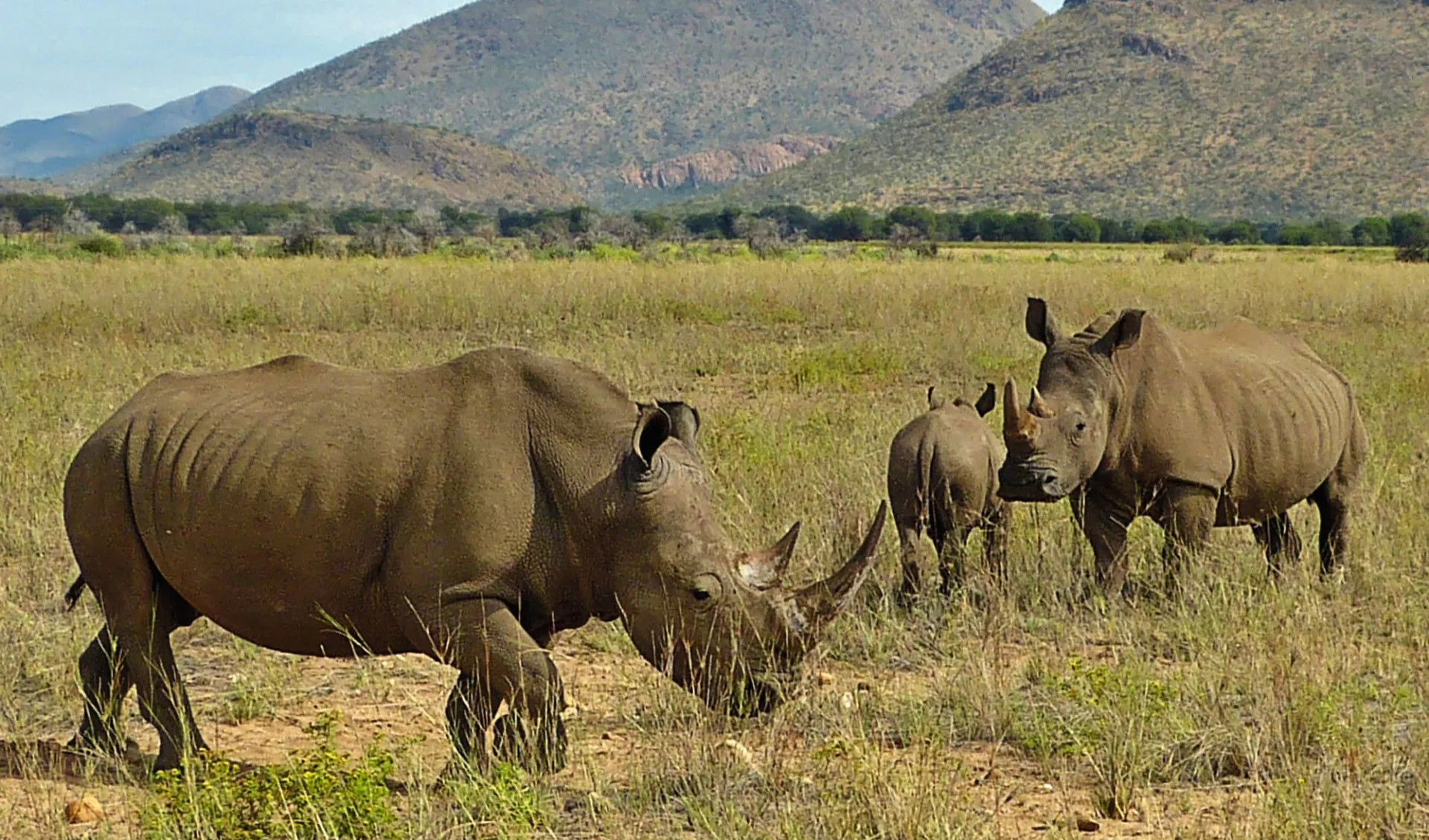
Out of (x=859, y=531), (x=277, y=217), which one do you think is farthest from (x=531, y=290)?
(x=277, y=217)

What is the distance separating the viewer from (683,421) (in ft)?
17.1

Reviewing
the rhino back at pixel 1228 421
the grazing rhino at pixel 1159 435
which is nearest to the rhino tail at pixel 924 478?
the grazing rhino at pixel 1159 435

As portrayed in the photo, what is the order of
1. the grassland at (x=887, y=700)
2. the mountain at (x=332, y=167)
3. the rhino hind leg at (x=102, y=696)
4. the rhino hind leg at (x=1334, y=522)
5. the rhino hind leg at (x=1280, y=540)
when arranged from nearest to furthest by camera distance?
the grassland at (x=887, y=700), the rhino hind leg at (x=102, y=696), the rhino hind leg at (x=1280, y=540), the rhino hind leg at (x=1334, y=522), the mountain at (x=332, y=167)

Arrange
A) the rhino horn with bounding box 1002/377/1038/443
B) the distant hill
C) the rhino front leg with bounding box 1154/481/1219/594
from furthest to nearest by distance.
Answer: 1. the distant hill
2. the rhino front leg with bounding box 1154/481/1219/594
3. the rhino horn with bounding box 1002/377/1038/443

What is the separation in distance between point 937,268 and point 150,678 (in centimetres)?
2333

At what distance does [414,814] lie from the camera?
14.8 ft

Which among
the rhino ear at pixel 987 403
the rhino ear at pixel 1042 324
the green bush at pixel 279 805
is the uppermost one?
the rhino ear at pixel 1042 324

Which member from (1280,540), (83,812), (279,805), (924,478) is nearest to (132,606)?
(83,812)

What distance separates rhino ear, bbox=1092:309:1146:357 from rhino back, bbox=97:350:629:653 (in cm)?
284

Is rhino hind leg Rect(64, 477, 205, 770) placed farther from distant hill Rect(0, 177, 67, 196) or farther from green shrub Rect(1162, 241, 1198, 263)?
distant hill Rect(0, 177, 67, 196)

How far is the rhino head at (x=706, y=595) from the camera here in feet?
15.6

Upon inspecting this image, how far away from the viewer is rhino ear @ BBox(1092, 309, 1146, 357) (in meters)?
7.04

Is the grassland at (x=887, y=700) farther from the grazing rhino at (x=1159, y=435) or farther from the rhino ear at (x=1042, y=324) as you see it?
the rhino ear at (x=1042, y=324)

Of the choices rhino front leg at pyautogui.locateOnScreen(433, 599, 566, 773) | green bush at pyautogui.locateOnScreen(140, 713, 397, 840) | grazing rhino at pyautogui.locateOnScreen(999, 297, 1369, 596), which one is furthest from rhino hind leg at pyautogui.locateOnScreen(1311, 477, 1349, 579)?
green bush at pyautogui.locateOnScreen(140, 713, 397, 840)
